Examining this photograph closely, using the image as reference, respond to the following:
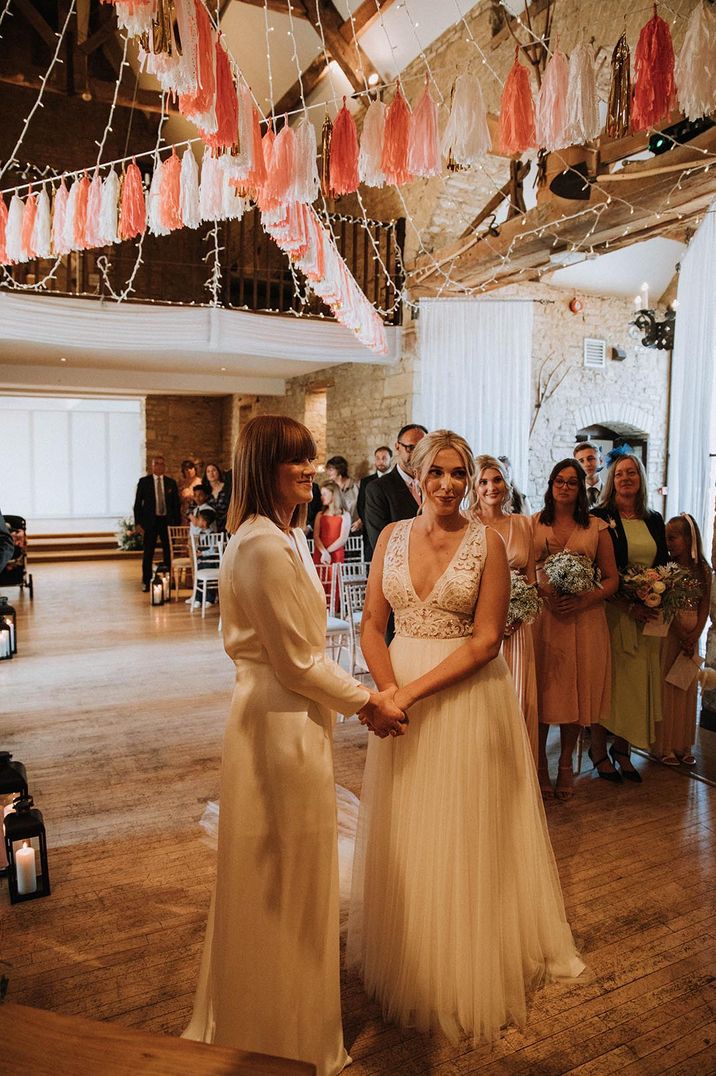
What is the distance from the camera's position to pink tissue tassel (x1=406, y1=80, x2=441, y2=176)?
3.23m

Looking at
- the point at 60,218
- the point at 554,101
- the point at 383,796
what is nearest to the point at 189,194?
the point at 60,218

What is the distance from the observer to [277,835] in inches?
66.7

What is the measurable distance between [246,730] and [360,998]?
113 centimetres

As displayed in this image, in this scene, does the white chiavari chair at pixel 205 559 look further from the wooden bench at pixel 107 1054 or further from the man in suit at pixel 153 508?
the wooden bench at pixel 107 1054

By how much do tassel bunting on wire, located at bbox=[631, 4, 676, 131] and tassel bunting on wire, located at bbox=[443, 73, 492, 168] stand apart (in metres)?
0.64

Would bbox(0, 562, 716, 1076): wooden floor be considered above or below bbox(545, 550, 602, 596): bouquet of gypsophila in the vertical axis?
below

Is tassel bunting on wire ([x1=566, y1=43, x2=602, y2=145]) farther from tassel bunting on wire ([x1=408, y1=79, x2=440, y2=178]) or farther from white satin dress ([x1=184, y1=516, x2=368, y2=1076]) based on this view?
white satin dress ([x1=184, y1=516, x2=368, y2=1076])

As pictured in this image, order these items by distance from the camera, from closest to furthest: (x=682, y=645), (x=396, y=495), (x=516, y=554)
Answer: (x=516, y=554) → (x=682, y=645) → (x=396, y=495)

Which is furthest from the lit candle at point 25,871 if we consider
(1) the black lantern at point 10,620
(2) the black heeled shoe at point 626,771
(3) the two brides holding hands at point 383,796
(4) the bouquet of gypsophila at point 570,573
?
(1) the black lantern at point 10,620

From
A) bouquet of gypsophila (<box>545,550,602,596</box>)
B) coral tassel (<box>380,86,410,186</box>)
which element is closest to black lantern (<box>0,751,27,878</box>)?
bouquet of gypsophila (<box>545,550,602,596</box>)

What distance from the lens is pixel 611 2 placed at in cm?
558

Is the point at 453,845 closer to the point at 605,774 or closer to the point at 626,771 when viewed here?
the point at 605,774

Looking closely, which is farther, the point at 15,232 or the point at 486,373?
the point at 486,373

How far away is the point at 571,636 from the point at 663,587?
56 cm
